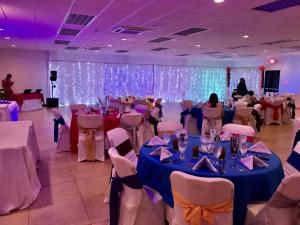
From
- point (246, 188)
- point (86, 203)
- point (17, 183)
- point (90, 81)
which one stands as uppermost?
point (90, 81)

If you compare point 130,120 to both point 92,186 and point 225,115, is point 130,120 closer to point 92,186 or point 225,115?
point 92,186

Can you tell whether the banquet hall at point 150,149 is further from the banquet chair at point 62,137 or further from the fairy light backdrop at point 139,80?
the fairy light backdrop at point 139,80

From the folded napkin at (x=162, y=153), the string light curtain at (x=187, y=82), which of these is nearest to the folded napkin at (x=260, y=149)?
the folded napkin at (x=162, y=153)

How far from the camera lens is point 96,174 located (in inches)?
170

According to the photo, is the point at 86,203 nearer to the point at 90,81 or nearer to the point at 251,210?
the point at 251,210

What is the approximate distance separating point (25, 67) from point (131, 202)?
1334 centimetres

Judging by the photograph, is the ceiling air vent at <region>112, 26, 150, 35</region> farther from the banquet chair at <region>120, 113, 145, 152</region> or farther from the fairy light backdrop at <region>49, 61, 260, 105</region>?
the fairy light backdrop at <region>49, 61, 260, 105</region>

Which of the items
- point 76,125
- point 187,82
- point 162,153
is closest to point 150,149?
point 162,153

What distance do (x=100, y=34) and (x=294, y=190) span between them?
704 cm

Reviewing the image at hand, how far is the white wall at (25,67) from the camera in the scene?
13453mm

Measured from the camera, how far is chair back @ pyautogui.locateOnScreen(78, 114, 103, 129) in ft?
15.9

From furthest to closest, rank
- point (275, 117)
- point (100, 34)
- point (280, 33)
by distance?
point (275, 117)
point (100, 34)
point (280, 33)

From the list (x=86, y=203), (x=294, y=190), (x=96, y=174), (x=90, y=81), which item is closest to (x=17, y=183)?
(x=86, y=203)

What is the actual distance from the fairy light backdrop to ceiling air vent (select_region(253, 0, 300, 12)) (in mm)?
11755
